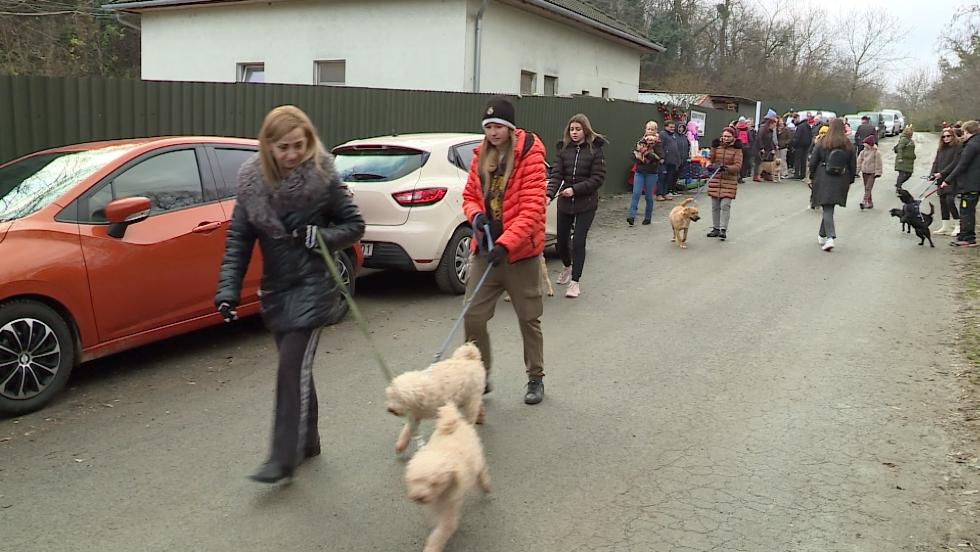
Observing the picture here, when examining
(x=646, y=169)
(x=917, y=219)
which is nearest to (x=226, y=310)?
(x=646, y=169)

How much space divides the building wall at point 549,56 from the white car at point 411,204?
362 inches

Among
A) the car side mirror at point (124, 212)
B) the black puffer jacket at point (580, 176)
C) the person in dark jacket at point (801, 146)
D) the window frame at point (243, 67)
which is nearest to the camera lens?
the car side mirror at point (124, 212)

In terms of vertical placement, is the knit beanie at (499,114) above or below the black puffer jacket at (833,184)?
above

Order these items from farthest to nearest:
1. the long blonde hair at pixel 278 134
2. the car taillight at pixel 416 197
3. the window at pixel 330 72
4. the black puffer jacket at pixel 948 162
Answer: the window at pixel 330 72
the black puffer jacket at pixel 948 162
the car taillight at pixel 416 197
the long blonde hair at pixel 278 134

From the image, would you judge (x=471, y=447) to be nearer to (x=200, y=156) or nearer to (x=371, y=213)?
(x=200, y=156)

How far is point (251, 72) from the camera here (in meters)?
19.8

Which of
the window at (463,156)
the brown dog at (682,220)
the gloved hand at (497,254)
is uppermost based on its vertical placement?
Answer: the window at (463,156)

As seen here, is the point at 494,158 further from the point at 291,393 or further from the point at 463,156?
the point at 463,156

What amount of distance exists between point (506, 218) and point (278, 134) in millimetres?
1644

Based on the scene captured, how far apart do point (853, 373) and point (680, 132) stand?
13.3m

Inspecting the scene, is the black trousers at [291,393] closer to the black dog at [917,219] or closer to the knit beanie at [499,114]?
the knit beanie at [499,114]

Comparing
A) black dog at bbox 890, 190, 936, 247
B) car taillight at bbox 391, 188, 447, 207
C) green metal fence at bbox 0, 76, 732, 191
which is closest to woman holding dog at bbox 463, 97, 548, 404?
car taillight at bbox 391, 188, 447, 207

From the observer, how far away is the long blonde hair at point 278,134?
3.69m

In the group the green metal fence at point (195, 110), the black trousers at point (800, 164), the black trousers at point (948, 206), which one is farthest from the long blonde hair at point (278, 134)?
the black trousers at point (800, 164)
